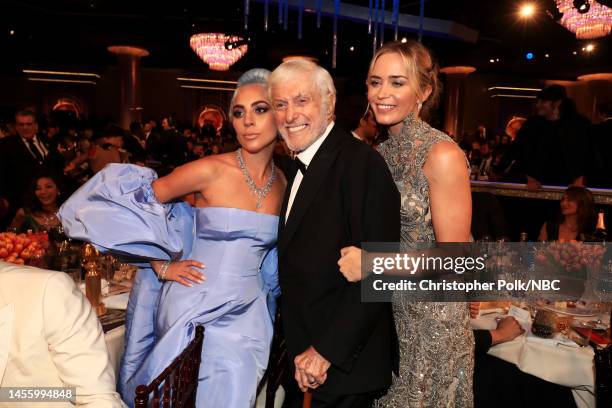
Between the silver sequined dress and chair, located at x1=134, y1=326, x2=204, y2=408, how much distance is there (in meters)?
0.67

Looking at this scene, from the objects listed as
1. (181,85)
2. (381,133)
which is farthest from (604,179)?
(181,85)

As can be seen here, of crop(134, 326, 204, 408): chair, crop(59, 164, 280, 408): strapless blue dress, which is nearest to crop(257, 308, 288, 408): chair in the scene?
Answer: crop(59, 164, 280, 408): strapless blue dress

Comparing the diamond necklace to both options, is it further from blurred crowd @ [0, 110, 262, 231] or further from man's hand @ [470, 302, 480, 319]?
man's hand @ [470, 302, 480, 319]

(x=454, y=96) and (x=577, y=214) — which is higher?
(x=454, y=96)

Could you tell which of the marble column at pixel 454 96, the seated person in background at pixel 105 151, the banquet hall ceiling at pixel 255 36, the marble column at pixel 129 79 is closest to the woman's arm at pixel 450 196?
the seated person in background at pixel 105 151

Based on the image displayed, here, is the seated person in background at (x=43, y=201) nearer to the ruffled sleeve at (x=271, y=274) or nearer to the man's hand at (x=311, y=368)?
the ruffled sleeve at (x=271, y=274)

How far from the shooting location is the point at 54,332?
4.33 ft

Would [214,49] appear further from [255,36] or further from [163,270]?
[163,270]

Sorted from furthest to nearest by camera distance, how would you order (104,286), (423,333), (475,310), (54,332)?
(104,286)
(475,310)
(423,333)
(54,332)

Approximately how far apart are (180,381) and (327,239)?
1.88 feet

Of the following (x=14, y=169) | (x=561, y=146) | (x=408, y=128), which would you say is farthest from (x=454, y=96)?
(x=408, y=128)

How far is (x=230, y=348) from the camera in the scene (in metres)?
1.83

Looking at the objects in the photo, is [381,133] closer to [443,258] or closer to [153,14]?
[443,258]

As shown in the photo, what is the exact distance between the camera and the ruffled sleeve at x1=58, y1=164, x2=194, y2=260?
1.87 m
